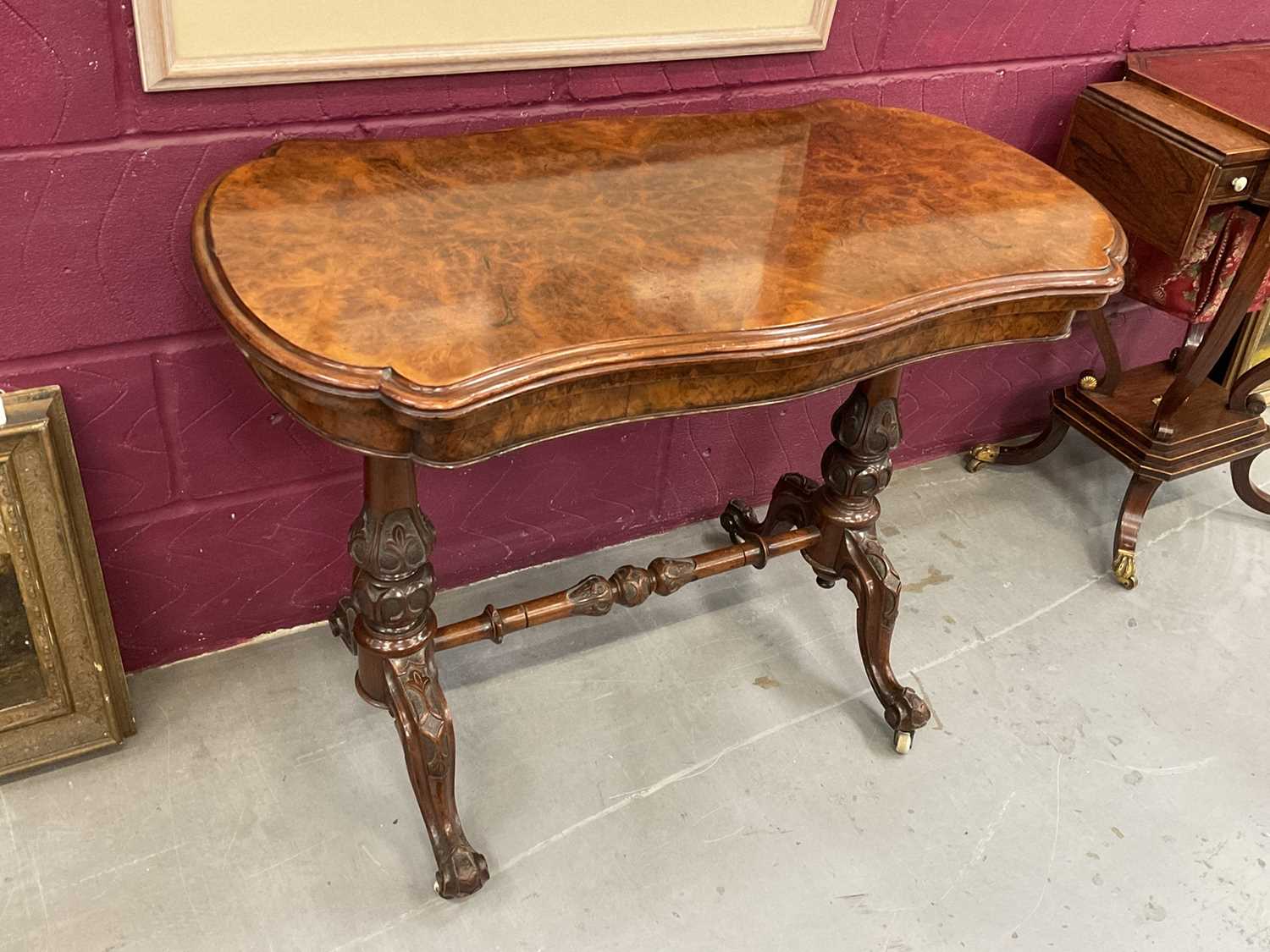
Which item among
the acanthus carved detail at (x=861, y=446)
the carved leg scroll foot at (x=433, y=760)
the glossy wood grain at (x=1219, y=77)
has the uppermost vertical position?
the glossy wood grain at (x=1219, y=77)

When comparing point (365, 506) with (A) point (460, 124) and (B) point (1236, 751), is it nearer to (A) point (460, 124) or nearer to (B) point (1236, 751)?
(A) point (460, 124)

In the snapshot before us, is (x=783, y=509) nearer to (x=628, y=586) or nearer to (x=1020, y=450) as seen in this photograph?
(x=628, y=586)

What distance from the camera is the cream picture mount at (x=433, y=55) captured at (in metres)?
1.48

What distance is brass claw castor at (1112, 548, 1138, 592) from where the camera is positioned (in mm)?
2582

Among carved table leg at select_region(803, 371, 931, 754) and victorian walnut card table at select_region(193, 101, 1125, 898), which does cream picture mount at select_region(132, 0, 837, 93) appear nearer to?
victorian walnut card table at select_region(193, 101, 1125, 898)

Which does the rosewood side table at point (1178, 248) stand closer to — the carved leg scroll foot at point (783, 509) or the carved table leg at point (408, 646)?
the carved leg scroll foot at point (783, 509)

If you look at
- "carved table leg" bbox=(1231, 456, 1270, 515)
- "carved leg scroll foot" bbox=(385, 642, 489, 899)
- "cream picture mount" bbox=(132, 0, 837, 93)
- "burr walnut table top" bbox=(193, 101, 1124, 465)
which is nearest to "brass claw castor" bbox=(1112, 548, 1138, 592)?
"carved table leg" bbox=(1231, 456, 1270, 515)

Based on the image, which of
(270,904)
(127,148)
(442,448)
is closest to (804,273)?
(442,448)

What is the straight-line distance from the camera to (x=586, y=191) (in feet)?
5.10

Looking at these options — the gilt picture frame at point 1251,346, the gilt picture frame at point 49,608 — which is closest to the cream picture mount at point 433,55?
the gilt picture frame at point 49,608

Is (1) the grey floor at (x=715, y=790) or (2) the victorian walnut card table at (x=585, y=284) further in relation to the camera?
(1) the grey floor at (x=715, y=790)

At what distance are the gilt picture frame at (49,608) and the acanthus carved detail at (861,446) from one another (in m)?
1.32

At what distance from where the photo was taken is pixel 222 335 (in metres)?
1.77

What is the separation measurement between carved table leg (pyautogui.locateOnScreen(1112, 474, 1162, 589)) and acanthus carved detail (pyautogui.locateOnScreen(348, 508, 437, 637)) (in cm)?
176
